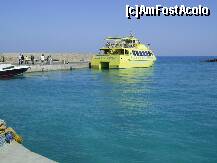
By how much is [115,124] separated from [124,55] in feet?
140

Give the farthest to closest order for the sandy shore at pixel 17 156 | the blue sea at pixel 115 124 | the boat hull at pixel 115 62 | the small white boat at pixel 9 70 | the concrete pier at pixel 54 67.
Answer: the boat hull at pixel 115 62 → the concrete pier at pixel 54 67 → the small white boat at pixel 9 70 → the blue sea at pixel 115 124 → the sandy shore at pixel 17 156

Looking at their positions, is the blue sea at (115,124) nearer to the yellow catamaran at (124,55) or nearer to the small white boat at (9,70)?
the small white boat at (9,70)

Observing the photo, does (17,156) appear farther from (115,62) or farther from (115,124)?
(115,62)

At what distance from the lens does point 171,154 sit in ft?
48.0

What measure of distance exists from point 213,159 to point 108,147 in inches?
154

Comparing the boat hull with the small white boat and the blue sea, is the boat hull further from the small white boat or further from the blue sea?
the blue sea

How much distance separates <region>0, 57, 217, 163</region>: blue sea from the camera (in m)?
14.7

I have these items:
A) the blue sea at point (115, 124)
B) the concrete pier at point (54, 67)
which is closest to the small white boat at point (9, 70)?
the concrete pier at point (54, 67)

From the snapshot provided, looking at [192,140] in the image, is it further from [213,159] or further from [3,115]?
[3,115]

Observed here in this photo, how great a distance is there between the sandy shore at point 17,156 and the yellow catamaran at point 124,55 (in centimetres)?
4878

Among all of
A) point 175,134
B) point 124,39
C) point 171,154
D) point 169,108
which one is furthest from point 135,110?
point 124,39

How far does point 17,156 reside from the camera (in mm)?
11930

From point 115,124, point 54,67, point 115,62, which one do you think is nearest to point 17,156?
point 115,124

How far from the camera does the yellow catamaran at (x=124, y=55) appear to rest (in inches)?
2437
